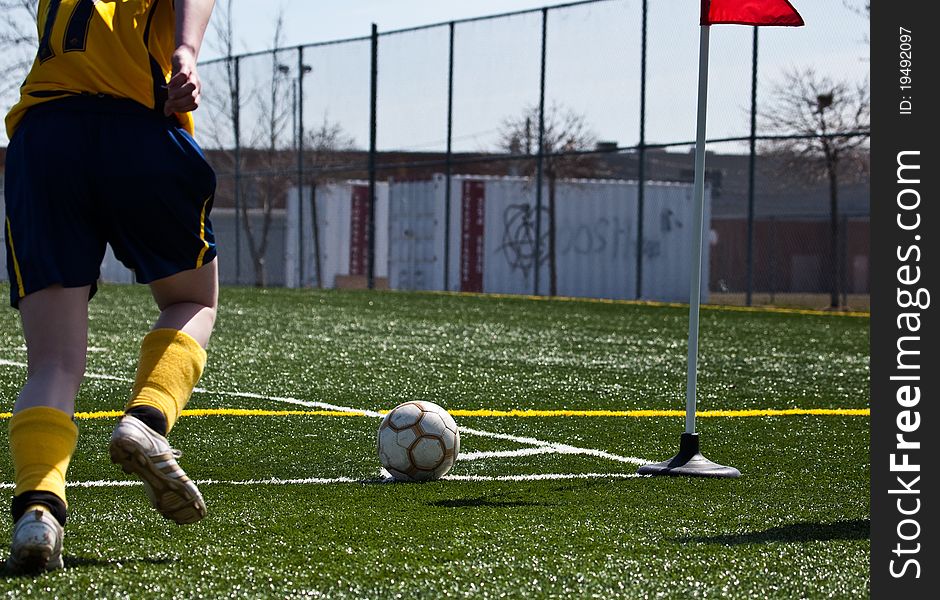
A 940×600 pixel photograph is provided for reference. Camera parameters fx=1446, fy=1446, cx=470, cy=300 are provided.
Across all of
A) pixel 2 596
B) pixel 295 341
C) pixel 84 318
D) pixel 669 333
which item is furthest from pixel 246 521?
pixel 669 333

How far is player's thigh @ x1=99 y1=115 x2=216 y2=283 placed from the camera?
11.4 feet

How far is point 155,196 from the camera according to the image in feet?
A: 11.4

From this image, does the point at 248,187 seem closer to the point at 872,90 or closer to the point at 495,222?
the point at 495,222

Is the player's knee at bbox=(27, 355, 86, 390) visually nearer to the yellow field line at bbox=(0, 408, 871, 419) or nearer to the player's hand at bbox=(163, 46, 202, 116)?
the player's hand at bbox=(163, 46, 202, 116)

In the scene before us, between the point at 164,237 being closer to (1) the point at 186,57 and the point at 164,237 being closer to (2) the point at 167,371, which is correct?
(2) the point at 167,371

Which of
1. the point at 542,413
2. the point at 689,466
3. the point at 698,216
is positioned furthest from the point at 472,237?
the point at 689,466

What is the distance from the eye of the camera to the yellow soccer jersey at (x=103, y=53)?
3516mm

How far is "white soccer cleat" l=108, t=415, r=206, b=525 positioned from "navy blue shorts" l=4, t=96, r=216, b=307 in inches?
16.9

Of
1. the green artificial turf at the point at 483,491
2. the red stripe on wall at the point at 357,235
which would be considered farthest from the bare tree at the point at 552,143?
the green artificial turf at the point at 483,491

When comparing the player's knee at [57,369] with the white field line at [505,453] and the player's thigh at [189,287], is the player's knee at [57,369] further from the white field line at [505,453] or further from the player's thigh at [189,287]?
the white field line at [505,453]

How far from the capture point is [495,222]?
29766mm

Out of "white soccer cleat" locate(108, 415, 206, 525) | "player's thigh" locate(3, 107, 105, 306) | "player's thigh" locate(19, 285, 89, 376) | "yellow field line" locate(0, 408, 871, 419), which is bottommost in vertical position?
"yellow field line" locate(0, 408, 871, 419)

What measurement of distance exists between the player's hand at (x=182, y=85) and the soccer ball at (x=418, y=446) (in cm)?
168

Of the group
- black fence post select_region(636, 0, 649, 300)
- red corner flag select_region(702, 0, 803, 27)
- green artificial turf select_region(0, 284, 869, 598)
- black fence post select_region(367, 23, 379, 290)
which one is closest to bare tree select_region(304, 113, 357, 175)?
black fence post select_region(367, 23, 379, 290)
